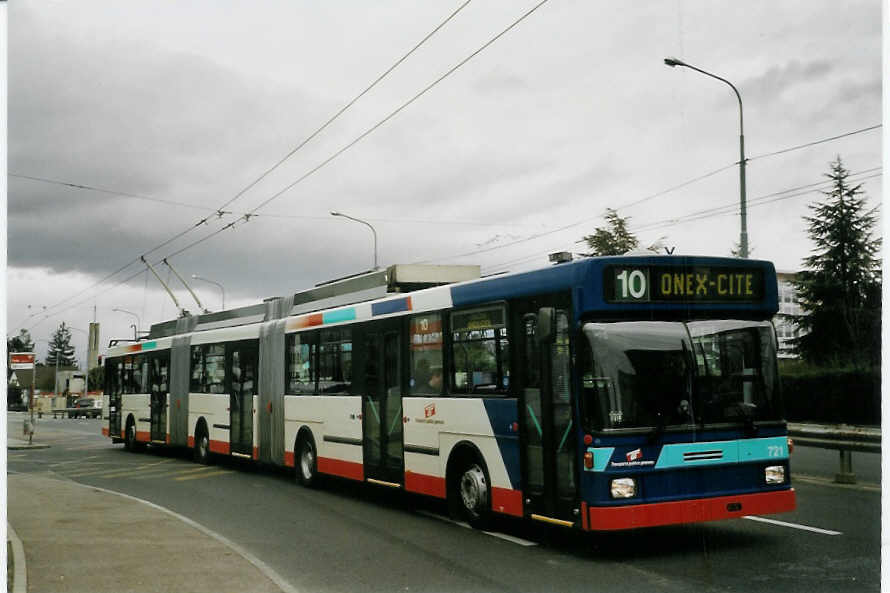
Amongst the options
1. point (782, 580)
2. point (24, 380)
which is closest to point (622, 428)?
point (782, 580)

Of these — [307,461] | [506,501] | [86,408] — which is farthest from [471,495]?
[86,408]

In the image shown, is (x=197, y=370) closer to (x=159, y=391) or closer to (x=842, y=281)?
(x=159, y=391)

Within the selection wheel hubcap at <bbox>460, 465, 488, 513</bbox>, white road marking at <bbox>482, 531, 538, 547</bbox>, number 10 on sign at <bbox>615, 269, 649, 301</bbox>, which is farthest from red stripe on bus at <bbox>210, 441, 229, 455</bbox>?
number 10 on sign at <bbox>615, 269, 649, 301</bbox>

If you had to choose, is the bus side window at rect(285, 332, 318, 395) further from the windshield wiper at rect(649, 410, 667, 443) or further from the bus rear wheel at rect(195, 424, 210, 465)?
the windshield wiper at rect(649, 410, 667, 443)

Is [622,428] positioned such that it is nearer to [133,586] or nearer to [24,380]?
[133,586]

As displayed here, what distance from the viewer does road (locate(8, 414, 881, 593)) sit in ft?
25.4

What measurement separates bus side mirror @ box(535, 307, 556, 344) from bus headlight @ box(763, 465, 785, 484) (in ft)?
7.69

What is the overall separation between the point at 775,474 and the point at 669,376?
148 cm

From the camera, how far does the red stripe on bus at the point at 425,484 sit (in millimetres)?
11055

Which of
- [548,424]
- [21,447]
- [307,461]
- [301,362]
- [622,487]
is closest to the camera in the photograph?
[622,487]

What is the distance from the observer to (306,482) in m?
15.2

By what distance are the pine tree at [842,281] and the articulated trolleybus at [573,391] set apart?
1643 centimetres

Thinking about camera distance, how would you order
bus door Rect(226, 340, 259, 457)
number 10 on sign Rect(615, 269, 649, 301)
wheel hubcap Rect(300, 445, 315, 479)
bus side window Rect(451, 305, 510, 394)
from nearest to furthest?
1. number 10 on sign Rect(615, 269, 649, 301)
2. bus side window Rect(451, 305, 510, 394)
3. wheel hubcap Rect(300, 445, 315, 479)
4. bus door Rect(226, 340, 259, 457)

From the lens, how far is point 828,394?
29328mm
